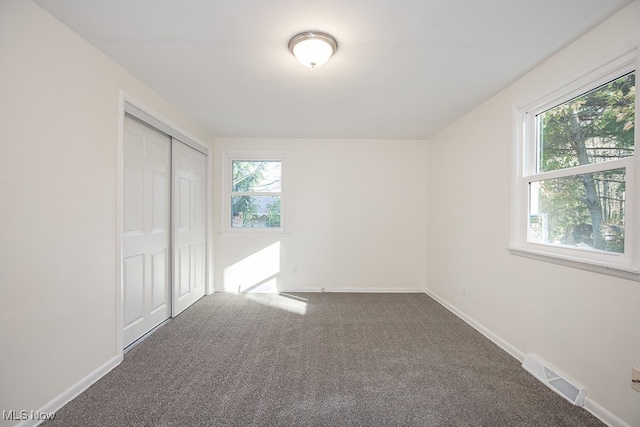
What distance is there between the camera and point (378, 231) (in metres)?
4.39

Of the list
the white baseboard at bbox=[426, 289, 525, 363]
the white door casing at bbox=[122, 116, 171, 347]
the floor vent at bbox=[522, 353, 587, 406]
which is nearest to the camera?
the floor vent at bbox=[522, 353, 587, 406]

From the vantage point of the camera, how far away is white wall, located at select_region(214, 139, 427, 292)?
4383 mm

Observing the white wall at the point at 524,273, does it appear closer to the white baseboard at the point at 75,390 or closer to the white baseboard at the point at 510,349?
the white baseboard at the point at 510,349

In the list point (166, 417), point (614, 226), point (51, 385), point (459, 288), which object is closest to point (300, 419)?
point (166, 417)

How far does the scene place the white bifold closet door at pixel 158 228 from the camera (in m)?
2.55

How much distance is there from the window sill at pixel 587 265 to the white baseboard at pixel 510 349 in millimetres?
808

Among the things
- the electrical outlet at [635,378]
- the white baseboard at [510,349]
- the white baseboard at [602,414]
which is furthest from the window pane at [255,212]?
the electrical outlet at [635,378]

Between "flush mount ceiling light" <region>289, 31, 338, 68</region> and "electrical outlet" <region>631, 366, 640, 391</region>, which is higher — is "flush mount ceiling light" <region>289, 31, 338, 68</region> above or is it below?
above

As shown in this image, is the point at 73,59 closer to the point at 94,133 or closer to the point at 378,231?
the point at 94,133

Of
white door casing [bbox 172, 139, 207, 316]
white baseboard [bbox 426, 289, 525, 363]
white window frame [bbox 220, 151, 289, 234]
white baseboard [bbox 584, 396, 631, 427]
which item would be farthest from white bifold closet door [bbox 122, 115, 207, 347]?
white baseboard [bbox 584, 396, 631, 427]

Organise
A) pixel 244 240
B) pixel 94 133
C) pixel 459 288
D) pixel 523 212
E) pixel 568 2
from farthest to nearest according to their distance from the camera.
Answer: pixel 244 240 < pixel 459 288 < pixel 523 212 < pixel 94 133 < pixel 568 2

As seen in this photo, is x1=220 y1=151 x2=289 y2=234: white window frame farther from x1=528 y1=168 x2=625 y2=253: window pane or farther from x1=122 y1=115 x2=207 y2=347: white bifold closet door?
x1=528 y1=168 x2=625 y2=253: window pane

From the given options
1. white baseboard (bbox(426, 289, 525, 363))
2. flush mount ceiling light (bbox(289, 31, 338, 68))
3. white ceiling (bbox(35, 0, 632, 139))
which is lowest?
white baseboard (bbox(426, 289, 525, 363))

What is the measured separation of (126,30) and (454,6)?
200 centimetres
